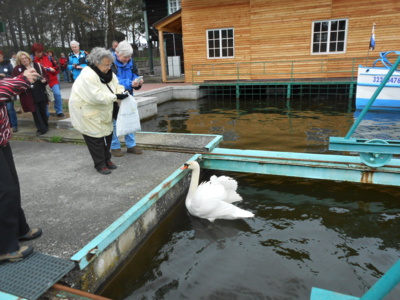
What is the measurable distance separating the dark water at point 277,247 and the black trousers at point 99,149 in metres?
1.37

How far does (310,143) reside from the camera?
7.42 metres

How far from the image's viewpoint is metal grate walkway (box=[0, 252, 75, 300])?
2385mm

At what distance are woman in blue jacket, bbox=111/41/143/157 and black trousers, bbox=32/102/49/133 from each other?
2359 mm

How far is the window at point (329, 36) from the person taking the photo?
13.9 meters

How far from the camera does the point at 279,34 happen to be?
14625 mm

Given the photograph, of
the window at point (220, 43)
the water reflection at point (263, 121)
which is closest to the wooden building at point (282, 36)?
the window at point (220, 43)

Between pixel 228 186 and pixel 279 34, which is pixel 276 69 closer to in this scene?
pixel 279 34

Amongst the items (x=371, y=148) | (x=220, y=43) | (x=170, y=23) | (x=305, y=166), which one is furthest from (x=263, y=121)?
(x=170, y=23)

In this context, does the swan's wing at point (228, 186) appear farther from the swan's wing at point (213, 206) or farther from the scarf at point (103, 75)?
the scarf at point (103, 75)

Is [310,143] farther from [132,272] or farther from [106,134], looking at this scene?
[132,272]

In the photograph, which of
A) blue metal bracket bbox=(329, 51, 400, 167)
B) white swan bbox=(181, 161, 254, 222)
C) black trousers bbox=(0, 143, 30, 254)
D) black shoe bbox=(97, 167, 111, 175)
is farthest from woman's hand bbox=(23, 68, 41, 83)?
blue metal bracket bbox=(329, 51, 400, 167)

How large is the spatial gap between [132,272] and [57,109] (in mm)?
6285

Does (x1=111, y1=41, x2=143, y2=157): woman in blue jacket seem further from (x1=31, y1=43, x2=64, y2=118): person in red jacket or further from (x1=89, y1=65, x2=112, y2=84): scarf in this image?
(x1=31, y1=43, x2=64, y2=118): person in red jacket

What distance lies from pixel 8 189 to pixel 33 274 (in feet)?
2.44
